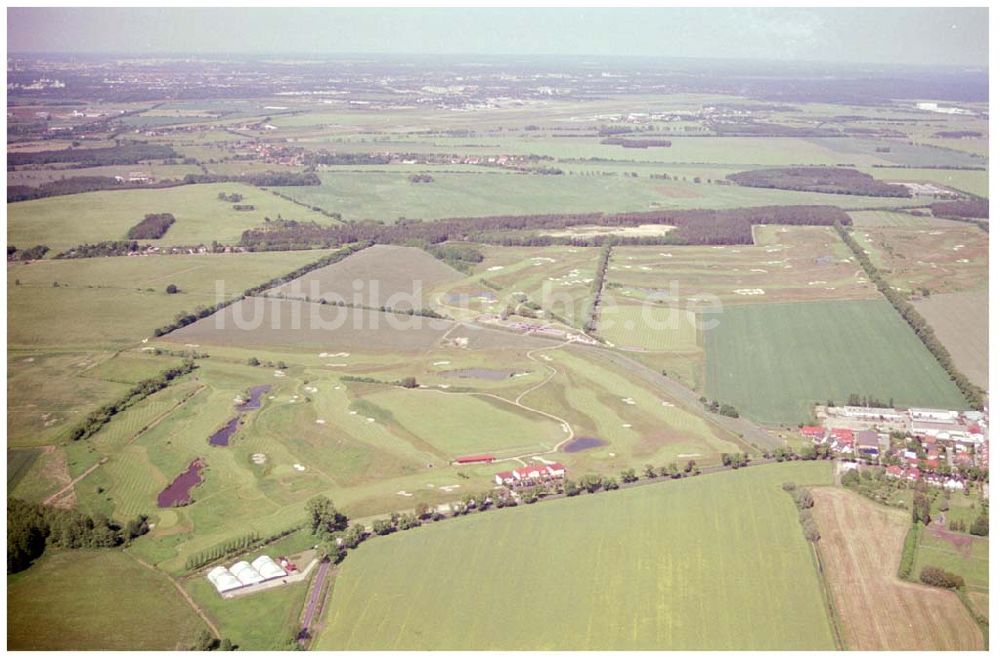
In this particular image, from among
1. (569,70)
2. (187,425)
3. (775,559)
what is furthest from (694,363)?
(569,70)

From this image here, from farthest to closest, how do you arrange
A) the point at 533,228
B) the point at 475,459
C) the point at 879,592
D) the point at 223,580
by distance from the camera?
1. the point at 533,228
2. the point at 475,459
3. the point at 223,580
4. the point at 879,592

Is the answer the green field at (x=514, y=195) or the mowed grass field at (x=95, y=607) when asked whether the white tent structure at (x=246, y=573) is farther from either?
the green field at (x=514, y=195)

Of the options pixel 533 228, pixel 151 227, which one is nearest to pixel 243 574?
pixel 151 227

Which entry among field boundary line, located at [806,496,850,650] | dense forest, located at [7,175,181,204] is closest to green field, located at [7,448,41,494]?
field boundary line, located at [806,496,850,650]

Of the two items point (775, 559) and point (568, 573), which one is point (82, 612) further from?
point (775, 559)

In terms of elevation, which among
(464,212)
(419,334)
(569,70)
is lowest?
(419,334)

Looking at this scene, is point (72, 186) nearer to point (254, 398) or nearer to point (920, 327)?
point (254, 398)

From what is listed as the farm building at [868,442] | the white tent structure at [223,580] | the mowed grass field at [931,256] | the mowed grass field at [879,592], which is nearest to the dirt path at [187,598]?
the white tent structure at [223,580]
